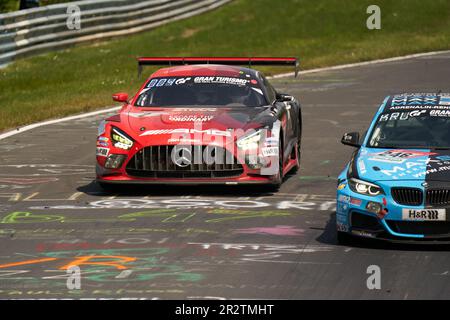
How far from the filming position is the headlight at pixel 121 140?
14.8m

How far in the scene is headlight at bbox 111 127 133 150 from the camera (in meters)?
14.8

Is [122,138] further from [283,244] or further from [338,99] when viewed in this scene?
[338,99]

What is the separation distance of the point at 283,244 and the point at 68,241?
76.2 inches

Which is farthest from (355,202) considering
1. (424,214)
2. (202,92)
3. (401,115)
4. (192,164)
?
(202,92)

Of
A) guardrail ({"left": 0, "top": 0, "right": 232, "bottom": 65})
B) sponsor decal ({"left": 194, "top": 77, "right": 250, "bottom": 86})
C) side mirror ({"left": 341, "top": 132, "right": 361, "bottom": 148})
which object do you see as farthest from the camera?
guardrail ({"left": 0, "top": 0, "right": 232, "bottom": 65})

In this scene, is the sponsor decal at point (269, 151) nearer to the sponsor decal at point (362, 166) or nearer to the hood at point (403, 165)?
the hood at point (403, 165)

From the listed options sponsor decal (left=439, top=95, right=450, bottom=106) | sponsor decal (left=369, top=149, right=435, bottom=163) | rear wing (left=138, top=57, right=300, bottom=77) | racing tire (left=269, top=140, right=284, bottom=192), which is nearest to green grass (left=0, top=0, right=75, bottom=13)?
rear wing (left=138, top=57, right=300, bottom=77)

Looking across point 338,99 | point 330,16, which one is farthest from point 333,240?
point 330,16

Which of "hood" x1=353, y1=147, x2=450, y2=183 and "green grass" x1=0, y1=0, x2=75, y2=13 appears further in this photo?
"green grass" x1=0, y1=0, x2=75, y2=13

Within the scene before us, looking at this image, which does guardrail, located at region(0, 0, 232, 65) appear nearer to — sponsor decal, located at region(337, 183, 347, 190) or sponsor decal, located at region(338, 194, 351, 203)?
sponsor decal, located at region(337, 183, 347, 190)

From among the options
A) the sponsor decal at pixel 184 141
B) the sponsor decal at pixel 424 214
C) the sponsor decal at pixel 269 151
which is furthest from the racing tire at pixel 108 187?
the sponsor decal at pixel 424 214

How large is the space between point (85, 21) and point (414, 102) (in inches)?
860

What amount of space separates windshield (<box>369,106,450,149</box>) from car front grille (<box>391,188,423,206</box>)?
50.9 inches

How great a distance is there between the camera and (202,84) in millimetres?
16328
